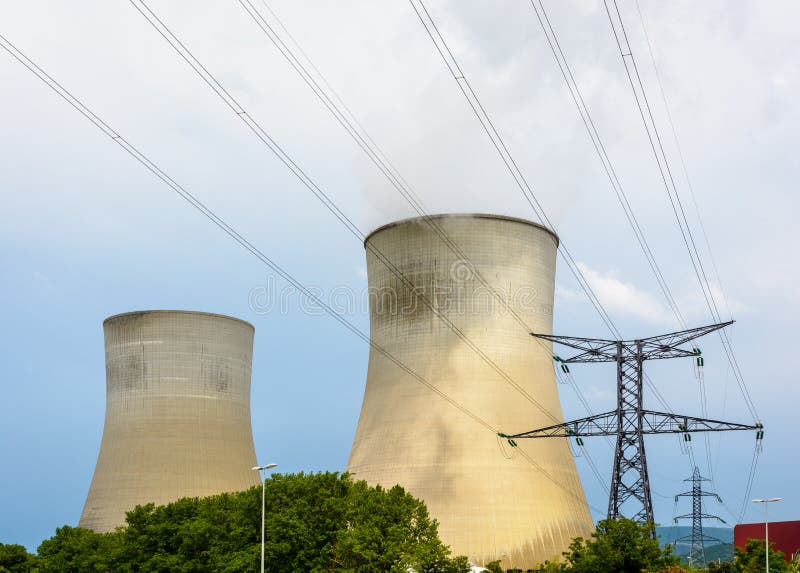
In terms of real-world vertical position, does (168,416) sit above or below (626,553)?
above

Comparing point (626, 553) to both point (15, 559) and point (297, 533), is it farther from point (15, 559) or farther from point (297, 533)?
point (15, 559)

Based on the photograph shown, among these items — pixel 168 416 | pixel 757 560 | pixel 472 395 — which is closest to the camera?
pixel 757 560

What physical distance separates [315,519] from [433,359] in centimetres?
839

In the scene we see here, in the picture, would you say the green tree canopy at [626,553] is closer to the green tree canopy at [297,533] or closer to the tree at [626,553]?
the tree at [626,553]

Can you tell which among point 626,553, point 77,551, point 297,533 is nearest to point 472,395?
point 297,533

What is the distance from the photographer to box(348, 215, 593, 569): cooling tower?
3216 centimetres

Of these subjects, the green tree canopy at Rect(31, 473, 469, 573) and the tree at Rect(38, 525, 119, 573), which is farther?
the tree at Rect(38, 525, 119, 573)

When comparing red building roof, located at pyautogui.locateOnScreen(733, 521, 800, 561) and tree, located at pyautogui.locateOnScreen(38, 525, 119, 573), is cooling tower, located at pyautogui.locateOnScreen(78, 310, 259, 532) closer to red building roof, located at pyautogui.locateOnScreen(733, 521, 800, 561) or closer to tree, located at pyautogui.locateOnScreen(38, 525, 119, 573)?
tree, located at pyautogui.locateOnScreen(38, 525, 119, 573)

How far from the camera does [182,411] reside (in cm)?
4150

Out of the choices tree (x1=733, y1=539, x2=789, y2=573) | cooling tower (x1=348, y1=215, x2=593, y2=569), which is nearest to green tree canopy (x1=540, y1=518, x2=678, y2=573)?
tree (x1=733, y1=539, x2=789, y2=573)

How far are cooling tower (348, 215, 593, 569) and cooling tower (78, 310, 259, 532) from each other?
9.05 m

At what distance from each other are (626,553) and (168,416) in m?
22.8

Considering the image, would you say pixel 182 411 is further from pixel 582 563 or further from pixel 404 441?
pixel 582 563

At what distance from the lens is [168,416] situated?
41.2 m
